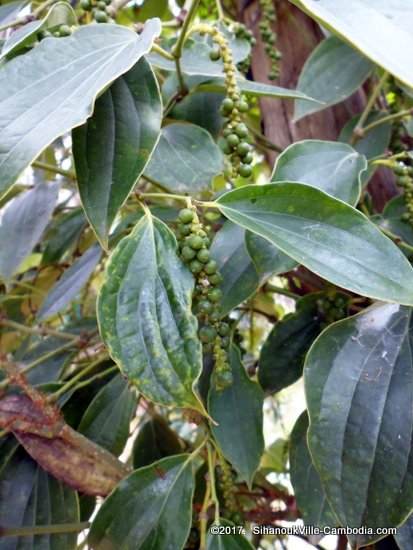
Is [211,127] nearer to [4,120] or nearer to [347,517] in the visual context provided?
[4,120]

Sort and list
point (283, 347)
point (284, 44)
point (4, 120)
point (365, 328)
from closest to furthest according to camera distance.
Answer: point (4, 120)
point (365, 328)
point (283, 347)
point (284, 44)

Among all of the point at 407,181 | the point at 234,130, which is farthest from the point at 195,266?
the point at 407,181

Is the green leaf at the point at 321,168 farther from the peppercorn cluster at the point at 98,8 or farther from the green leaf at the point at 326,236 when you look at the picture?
the peppercorn cluster at the point at 98,8

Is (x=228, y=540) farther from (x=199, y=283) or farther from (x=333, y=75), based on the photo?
(x=333, y=75)

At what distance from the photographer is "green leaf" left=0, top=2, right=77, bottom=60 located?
15.9 inches

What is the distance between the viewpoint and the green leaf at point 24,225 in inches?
24.6

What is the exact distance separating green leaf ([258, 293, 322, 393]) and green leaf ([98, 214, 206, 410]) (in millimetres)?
206

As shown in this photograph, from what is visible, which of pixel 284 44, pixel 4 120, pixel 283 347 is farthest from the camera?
pixel 284 44

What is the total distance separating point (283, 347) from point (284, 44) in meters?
0.51

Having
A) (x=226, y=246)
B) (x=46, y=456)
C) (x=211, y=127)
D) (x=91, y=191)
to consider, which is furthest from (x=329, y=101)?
(x=46, y=456)

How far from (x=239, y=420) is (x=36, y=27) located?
364mm

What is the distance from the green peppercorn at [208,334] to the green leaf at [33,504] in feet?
0.77

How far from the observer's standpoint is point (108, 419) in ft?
1.98

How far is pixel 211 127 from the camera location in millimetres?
604
